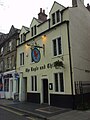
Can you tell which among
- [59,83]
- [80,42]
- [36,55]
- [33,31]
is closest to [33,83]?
[36,55]

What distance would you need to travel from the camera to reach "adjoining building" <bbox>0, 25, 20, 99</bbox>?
21853 mm

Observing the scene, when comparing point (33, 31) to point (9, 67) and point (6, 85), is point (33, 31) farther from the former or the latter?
point (6, 85)

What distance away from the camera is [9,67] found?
23625 mm

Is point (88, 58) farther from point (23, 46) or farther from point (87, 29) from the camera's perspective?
point (23, 46)

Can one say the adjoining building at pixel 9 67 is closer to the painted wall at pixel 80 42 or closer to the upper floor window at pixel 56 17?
the upper floor window at pixel 56 17

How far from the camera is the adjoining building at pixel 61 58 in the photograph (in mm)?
13414

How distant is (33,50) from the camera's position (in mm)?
15695

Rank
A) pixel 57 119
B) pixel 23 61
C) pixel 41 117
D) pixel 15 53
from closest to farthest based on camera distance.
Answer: pixel 57 119, pixel 41 117, pixel 23 61, pixel 15 53

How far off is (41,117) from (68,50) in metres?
5.79

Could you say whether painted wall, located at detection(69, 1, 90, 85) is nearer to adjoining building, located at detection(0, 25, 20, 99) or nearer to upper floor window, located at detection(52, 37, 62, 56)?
upper floor window, located at detection(52, 37, 62, 56)

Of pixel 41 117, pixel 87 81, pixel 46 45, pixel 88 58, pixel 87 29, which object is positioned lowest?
Result: pixel 41 117

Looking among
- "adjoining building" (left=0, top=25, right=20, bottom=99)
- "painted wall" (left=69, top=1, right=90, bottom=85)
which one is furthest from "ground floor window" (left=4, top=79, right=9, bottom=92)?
"painted wall" (left=69, top=1, right=90, bottom=85)

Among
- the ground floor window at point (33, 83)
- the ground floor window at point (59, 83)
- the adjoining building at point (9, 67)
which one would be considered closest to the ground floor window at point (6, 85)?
the adjoining building at point (9, 67)

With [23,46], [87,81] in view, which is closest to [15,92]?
[23,46]
